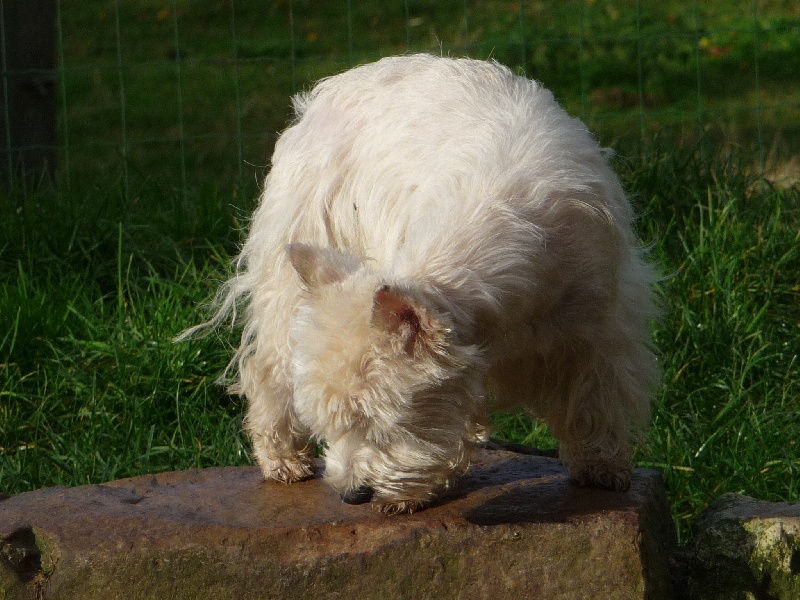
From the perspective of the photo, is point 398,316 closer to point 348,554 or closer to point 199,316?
point 348,554

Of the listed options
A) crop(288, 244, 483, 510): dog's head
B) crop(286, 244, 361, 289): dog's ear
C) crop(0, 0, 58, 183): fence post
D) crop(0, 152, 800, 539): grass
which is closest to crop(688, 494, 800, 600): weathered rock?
crop(288, 244, 483, 510): dog's head

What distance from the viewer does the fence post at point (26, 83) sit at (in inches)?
277

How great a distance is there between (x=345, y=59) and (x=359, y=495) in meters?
6.72

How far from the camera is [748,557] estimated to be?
→ 358 cm

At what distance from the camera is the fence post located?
23.1 ft

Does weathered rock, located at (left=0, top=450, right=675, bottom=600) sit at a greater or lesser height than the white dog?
lesser

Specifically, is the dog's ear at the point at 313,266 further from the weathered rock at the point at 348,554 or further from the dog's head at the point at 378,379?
the weathered rock at the point at 348,554

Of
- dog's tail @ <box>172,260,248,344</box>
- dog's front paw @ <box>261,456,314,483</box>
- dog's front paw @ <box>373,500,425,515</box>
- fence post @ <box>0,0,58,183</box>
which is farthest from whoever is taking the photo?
fence post @ <box>0,0,58,183</box>

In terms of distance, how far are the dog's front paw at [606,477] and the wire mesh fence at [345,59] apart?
5.77m

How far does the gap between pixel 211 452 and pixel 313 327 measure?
79.4 inches

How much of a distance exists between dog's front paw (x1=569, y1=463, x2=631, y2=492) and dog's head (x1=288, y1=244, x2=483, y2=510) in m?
0.66

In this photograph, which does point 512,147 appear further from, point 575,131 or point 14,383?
point 14,383

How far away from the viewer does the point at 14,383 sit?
5.41m

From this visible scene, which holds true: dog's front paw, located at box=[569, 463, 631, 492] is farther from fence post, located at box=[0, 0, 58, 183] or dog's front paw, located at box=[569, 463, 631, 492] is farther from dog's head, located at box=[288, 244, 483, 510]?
fence post, located at box=[0, 0, 58, 183]
